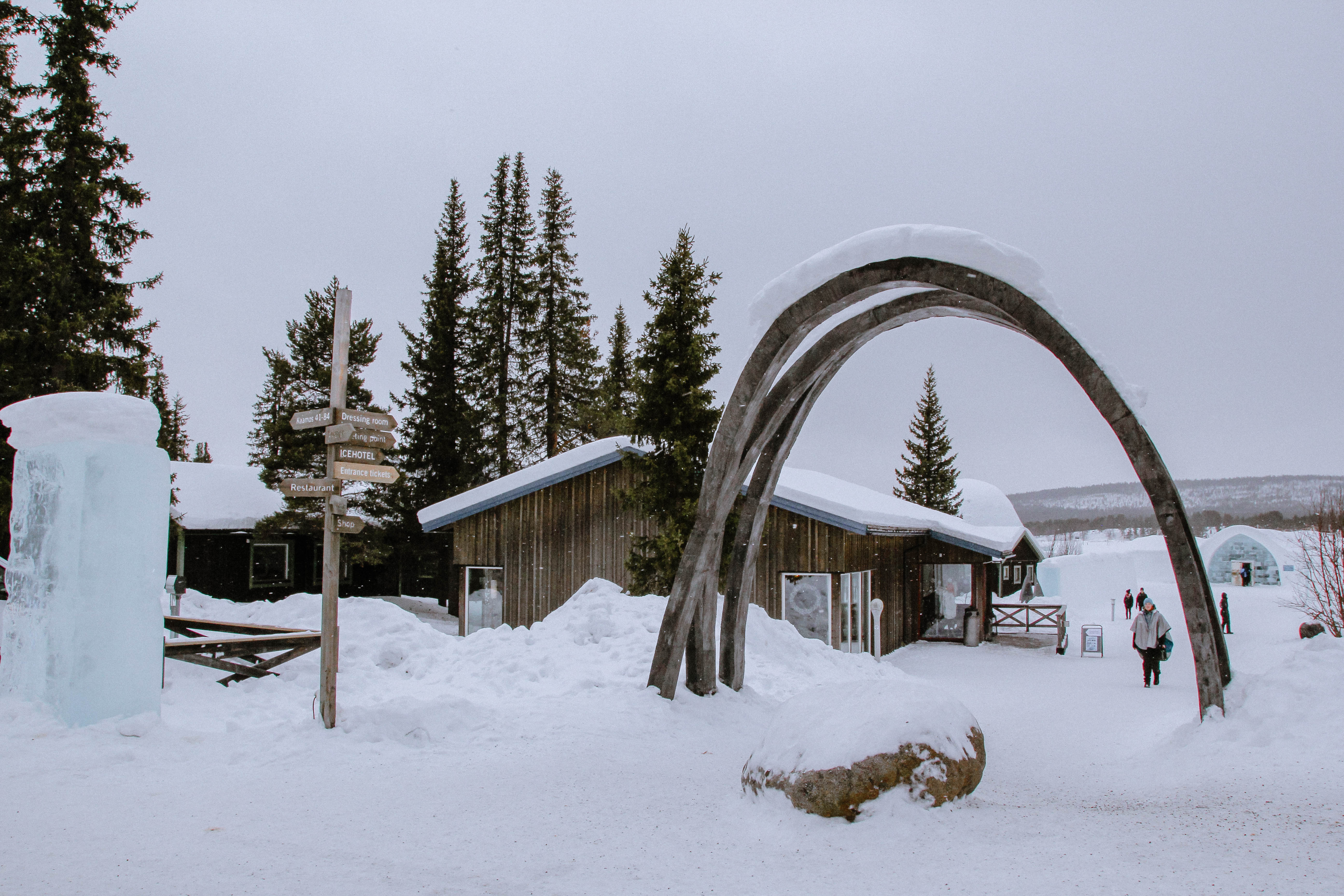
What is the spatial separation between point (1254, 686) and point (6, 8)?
22754 mm

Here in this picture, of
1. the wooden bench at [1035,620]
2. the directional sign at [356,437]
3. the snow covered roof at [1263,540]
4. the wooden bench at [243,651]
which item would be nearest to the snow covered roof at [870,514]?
the wooden bench at [1035,620]

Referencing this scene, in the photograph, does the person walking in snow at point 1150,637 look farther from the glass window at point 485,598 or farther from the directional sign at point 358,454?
the glass window at point 485,598

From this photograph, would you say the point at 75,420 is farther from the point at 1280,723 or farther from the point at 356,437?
the point at 1280,723

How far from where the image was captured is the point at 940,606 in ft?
87.7

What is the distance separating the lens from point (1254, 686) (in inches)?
274

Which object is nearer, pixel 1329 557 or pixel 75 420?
pixel 75 420

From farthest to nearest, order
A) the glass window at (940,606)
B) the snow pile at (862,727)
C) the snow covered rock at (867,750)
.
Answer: the glass window at (940,606)
the snow pile at (862,727)
the snow covered rock at (867,750)

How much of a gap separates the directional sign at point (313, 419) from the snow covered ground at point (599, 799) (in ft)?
9.23

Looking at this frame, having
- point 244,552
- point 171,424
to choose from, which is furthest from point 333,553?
point 171,424

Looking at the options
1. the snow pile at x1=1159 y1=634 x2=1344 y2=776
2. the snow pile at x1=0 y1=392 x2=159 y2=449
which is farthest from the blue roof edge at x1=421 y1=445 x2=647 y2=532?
the snow pile at x1=1159 y1=634 x2=1344 y2=776

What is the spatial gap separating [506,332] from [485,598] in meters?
14.6

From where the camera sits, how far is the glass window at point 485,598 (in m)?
18.8

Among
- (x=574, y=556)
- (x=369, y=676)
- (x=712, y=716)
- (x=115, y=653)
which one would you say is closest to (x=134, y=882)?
(x=115, y=653)

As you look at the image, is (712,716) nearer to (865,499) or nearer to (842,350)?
(842,350)
